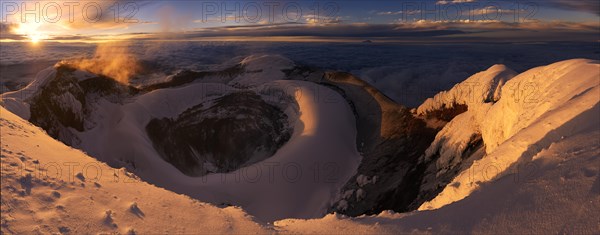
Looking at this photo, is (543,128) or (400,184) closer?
(543,128)

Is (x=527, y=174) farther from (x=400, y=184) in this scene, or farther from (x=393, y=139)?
(x=393, y=139)

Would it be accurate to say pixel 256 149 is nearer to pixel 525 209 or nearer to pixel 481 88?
pixel 481 88

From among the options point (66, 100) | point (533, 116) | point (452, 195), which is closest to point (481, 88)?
point (533, 116)

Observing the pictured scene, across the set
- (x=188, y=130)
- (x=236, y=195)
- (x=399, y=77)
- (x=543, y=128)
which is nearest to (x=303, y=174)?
(x=236, y=195)

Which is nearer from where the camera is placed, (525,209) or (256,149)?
(525,209)

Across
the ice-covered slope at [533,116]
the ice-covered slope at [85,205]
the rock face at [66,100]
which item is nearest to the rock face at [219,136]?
the rock face at [66,100]

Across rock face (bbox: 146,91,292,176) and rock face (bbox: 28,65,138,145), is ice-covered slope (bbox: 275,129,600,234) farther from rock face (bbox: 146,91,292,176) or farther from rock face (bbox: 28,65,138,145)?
rock face (bbox: 146,91,292,176)
